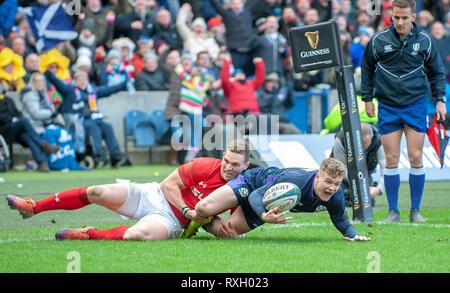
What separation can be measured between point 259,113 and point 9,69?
15.0 ft

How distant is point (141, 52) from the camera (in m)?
21.0

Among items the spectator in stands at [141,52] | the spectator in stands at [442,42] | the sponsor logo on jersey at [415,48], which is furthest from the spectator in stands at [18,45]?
the sponsor logo on jersey at [415,48]

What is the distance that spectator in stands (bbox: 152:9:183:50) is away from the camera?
21.6 meters

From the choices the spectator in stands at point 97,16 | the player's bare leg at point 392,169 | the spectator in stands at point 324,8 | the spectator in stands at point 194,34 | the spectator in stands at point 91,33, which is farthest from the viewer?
the spectator in stands at point 324,8

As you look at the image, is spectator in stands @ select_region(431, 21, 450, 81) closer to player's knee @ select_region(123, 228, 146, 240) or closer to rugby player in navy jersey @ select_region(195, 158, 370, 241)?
rugby player in navy jersey @ select_region(195, 158, 370, 241)

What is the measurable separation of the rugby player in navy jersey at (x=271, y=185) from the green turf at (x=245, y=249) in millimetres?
188

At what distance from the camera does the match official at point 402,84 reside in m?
11.0

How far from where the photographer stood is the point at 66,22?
19734 mm

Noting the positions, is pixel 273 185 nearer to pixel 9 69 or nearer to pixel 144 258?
pixel 144 258

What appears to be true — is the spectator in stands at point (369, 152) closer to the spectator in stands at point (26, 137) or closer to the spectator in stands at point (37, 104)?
the spectator in stands at point (26, 137)

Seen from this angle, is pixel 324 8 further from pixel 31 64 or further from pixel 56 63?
pixel 31 64

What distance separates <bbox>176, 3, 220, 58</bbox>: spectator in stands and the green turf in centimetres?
986

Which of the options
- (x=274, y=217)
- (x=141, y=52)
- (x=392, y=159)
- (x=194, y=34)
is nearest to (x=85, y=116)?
(x=141, y=52)

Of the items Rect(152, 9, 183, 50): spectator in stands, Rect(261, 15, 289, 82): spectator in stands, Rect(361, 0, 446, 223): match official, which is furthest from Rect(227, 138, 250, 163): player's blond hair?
Rect(152, 9, 183, 50): spectator in stands
